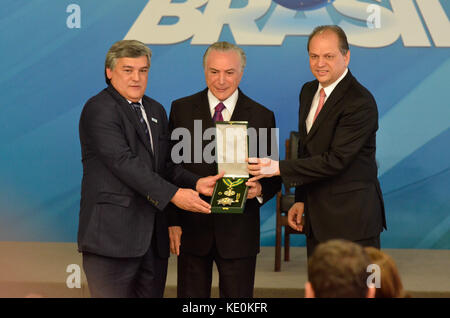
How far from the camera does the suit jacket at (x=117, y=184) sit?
289 cm

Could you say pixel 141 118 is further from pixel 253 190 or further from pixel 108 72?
pixel 253 190

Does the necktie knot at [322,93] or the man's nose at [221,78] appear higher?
the man's nose at [221,78]

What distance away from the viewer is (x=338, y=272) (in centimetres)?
166

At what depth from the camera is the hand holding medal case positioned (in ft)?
9.84

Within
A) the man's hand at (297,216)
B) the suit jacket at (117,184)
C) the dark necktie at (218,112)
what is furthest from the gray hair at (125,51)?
the man's hand at (297,216)

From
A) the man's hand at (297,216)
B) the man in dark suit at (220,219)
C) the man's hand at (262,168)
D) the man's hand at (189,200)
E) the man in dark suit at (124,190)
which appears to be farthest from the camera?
the man's hand at (297,216)

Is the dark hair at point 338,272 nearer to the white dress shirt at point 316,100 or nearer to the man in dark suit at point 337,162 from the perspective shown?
the man in dark suit at point 337,162

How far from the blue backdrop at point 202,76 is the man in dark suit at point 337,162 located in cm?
286

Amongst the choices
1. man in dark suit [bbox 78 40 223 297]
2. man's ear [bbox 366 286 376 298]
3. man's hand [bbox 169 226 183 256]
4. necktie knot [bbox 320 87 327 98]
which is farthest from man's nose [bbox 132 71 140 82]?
man's ear [bbox 366 286 376 298]

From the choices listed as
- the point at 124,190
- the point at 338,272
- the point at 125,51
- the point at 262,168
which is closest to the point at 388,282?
the point at 338,272
